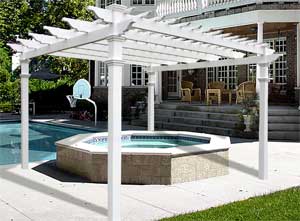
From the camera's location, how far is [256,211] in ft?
18.2

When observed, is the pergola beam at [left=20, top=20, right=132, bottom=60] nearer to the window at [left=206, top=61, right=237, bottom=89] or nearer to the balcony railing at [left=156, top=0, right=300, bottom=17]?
the balcony railing at [left=156, top=0, right=300, bottom=17]

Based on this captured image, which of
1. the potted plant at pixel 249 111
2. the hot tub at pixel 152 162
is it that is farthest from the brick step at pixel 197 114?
the hot tub at pixel 152 162

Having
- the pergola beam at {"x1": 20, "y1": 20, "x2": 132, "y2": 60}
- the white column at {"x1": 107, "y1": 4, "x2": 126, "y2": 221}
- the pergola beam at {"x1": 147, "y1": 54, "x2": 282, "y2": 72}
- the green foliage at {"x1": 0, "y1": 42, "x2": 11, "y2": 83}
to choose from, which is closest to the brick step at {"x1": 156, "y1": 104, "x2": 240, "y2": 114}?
the pergola beam at {"x1": 147, "y1": 54, "x2": 282, "y2": 72}

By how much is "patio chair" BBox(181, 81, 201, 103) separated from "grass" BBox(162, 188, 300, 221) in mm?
13541

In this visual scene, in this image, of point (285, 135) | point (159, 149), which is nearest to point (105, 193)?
point (159, 149)

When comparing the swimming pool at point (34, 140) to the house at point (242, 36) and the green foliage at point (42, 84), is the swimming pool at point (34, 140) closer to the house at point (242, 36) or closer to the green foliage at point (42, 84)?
the house at point (242, 36)

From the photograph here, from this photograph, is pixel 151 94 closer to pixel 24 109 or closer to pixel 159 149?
pixel 24 109

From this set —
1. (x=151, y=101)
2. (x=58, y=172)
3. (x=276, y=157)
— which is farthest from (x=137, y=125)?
(x=58, y=172)

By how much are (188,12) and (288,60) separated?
4841 mm

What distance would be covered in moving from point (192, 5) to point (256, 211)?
13865 mm

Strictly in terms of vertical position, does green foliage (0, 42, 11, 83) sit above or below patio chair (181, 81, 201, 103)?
above

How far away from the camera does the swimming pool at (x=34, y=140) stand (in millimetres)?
11180

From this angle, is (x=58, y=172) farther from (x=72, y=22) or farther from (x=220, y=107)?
(x=220, y=107)

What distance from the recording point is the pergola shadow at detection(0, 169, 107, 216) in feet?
19.3
